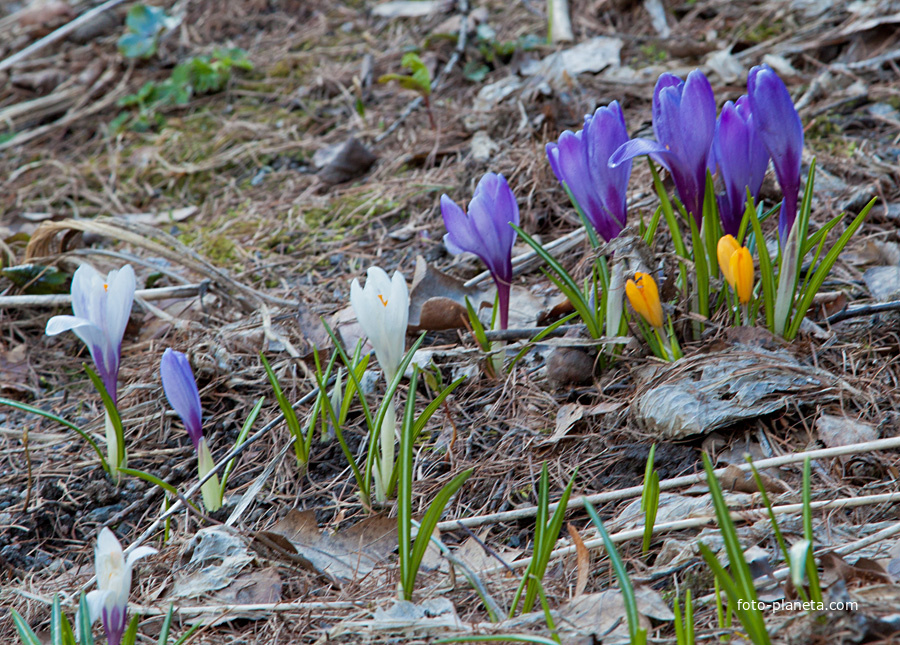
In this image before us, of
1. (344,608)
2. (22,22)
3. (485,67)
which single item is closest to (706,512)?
(344,608)

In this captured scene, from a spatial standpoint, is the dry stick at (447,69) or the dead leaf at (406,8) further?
the dead leaf at (406,8)

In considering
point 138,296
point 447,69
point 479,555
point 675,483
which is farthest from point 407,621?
point 447,69

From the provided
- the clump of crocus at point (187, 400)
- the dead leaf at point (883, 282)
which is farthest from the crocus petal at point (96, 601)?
the dead leaf at point (883, 282)

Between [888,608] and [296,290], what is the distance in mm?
1915

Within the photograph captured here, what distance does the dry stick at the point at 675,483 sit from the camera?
1.38m

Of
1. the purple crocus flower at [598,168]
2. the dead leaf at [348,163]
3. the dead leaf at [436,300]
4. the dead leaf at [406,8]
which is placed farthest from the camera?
the dead leaf at [406,8]

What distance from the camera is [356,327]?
→ 2182mm

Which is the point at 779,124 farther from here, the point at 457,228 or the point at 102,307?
the point at 102,307

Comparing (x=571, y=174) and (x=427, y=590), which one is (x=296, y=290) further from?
(x=427, y=590)

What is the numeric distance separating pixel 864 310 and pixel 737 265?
0.49 m

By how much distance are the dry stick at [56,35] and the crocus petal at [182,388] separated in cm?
361

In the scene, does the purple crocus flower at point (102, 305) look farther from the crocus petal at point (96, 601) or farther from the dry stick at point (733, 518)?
the dry stick at point (733, 518)

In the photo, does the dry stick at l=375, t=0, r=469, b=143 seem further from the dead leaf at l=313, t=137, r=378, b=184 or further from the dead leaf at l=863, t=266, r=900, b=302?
the dead leaf at l=863, t=266, r=900, b=302

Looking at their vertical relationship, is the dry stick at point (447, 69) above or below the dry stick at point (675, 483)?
above
